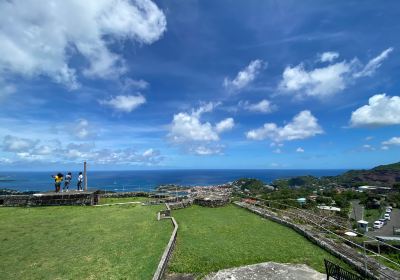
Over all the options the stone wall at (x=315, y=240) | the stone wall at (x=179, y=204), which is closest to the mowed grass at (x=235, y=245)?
the stone wall at (x=315, y=240)

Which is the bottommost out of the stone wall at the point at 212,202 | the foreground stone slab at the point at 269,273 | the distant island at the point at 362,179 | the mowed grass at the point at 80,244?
the distant island at the point at 362,179

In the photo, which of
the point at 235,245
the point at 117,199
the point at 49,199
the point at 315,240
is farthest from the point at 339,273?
the point at 117,199

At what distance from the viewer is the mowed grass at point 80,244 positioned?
260 inches

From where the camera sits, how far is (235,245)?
29.5ft

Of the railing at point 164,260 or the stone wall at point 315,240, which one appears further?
the stone wall at point 315,240

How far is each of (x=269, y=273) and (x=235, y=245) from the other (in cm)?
225

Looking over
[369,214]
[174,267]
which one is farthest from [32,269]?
[369,214]

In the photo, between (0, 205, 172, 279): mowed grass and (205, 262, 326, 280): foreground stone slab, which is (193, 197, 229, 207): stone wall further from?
(205, 262, 326, 280): foreground stone slab

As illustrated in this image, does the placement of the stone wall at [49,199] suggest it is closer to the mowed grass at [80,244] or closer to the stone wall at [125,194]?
the mowed grass at [80,244]

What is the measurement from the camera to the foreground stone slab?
6.59m

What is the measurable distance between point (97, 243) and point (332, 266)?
7.08 m

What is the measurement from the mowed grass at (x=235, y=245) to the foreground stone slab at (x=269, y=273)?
0.30m

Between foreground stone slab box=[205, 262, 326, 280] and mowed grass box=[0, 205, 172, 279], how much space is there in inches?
76.1

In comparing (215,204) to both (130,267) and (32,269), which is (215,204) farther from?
(32,269)
